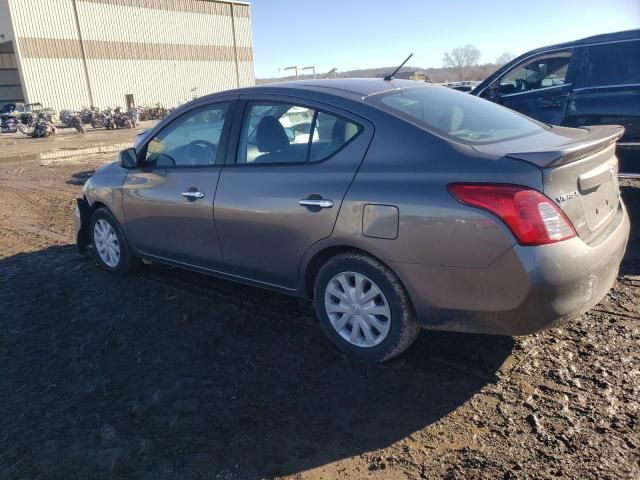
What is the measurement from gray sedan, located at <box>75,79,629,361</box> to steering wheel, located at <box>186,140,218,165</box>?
1cm

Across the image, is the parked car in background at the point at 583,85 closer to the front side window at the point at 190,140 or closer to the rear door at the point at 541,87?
the rear door at the point at 541,87

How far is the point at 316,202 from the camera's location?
3279mm

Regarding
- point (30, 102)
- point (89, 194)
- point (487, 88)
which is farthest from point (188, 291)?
point (30, 102)

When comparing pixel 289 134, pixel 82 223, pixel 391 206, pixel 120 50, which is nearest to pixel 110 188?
pixel 82 223

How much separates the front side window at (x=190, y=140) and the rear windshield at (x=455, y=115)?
1.29 m

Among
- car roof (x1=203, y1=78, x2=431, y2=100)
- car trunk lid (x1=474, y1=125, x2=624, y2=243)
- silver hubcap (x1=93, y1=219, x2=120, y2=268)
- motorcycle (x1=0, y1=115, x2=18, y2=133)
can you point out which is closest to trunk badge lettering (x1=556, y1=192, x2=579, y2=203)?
car trunk lid (x1=474, y1=125, x2=624, y2=243)

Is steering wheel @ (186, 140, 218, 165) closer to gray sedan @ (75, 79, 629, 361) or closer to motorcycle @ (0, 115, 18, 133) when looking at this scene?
gray sedan @ (75, 79, 629, 361)

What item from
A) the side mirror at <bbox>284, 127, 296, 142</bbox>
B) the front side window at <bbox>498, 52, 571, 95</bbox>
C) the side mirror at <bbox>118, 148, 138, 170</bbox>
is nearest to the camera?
the side mirror at <bbox>284, 127, 296, 142</bbox>

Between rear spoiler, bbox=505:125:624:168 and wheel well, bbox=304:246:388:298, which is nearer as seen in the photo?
rear spoiler, bbox=505:125:624:168

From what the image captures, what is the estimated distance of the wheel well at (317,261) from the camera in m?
3.27

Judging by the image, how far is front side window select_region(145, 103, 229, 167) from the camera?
4.05 metres

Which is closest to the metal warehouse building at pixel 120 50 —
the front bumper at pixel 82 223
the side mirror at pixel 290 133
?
the front bumper at pixel 82 223

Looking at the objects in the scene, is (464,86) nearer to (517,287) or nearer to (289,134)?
(289,134)

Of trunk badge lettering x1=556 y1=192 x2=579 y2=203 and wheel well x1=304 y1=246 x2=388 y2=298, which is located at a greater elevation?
trunk badge lettering x1=556 y1=192 x2=579 y2=203
